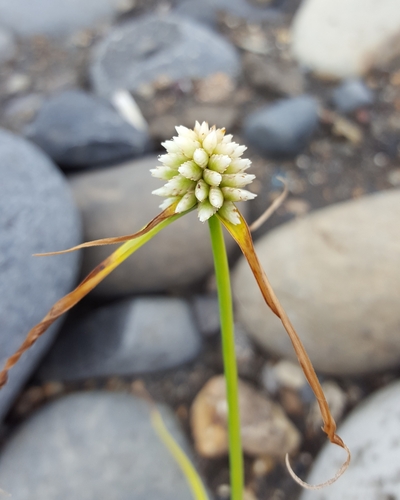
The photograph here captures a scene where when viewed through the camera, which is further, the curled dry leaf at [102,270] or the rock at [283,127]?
the rock at [283,127]

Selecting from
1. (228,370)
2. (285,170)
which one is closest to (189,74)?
(285,170)

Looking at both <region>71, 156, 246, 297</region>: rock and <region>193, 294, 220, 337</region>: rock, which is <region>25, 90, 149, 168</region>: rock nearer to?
<region>71, 156, 246, 297</region>: rock

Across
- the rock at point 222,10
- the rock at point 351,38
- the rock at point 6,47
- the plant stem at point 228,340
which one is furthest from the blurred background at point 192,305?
the rock at point 222,10

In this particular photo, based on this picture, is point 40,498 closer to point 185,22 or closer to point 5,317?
point 5,317

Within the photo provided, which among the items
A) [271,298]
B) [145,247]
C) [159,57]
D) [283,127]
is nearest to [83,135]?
[145,247]

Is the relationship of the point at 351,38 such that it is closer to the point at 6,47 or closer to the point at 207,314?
the point at 207,314

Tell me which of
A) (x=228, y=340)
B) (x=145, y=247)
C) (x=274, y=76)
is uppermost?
(x=228, y=340)

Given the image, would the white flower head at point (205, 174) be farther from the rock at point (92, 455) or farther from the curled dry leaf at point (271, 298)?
the rock at point (92, 455)
